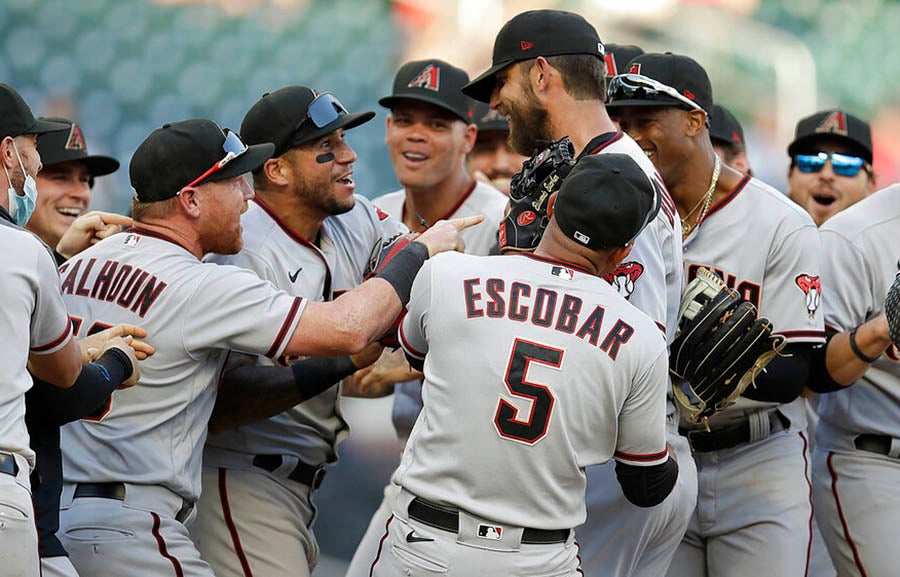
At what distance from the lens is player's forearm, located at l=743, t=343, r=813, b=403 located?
159 inches

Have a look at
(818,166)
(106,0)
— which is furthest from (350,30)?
(818,166)

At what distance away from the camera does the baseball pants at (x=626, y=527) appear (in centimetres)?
363

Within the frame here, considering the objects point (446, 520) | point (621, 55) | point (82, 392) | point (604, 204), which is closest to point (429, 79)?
point (621, 55)

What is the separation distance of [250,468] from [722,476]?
1.67m

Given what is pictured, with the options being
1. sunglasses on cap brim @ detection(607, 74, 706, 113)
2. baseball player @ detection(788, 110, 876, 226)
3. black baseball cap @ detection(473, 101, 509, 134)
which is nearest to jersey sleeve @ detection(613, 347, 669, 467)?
sunglasses on cap brim @ detection(607, 74, 706, 113)

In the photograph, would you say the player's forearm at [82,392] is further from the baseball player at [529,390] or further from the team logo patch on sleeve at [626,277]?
the team logo patch on sleeve at [626,277]

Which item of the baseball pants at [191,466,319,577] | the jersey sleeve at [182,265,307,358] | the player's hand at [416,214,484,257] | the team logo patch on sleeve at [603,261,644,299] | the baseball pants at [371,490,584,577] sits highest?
the player's hand at [416,214,484,257]

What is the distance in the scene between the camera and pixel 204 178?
3.70 meters

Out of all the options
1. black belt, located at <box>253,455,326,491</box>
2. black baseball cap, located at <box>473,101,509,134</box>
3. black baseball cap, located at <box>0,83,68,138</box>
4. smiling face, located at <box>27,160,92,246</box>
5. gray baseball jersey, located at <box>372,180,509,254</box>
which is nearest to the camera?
black baseball cap, located at <box>0,83,68,138</box>

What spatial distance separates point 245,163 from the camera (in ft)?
12.4

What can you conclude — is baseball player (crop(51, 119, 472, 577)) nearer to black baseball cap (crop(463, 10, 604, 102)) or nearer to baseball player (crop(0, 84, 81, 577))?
baseball player (crop(0, 84, 81, 577))

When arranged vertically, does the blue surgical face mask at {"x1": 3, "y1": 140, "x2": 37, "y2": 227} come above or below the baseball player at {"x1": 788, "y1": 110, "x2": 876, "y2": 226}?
below

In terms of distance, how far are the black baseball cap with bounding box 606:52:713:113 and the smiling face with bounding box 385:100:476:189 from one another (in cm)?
129

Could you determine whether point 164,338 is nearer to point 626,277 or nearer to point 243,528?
point 243,528
